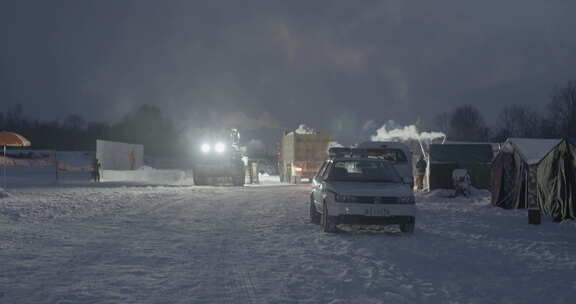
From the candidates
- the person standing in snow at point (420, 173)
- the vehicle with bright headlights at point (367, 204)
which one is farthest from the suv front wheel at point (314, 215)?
the person standing in snow at point (420, 173)

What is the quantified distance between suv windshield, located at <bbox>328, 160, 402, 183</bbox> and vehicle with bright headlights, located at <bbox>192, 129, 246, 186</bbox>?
2071 cm

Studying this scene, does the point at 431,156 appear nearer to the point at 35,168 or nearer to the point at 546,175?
the point at 546,175

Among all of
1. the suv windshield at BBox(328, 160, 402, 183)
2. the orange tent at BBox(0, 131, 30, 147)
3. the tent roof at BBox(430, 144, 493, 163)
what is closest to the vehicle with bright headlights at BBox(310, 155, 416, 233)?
the suv windshield at BBox(328, 160, 402, 183)

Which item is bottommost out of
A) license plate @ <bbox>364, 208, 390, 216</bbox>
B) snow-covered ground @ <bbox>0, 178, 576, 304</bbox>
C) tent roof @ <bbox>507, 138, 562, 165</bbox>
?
snow-covered ground @ <bbox>0, 178, 576, 304</bbox>

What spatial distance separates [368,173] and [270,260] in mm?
5050

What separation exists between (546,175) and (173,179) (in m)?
29.8

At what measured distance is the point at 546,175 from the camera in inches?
659

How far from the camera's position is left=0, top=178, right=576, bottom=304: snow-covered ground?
22.0ft

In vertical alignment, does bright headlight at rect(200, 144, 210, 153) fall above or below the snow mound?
above

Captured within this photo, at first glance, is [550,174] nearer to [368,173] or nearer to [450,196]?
[368,173]

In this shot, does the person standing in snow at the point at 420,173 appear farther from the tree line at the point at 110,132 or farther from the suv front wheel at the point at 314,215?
the tree line at the point at 110,132

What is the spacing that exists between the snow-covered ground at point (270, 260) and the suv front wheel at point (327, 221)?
22 cm

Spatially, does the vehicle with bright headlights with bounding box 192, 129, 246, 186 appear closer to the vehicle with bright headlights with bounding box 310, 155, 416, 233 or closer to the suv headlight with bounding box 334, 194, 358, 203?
the vehicle with bright headlights with bounding box 310, 155, 416, 233

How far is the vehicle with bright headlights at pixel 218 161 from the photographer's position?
3388cm
